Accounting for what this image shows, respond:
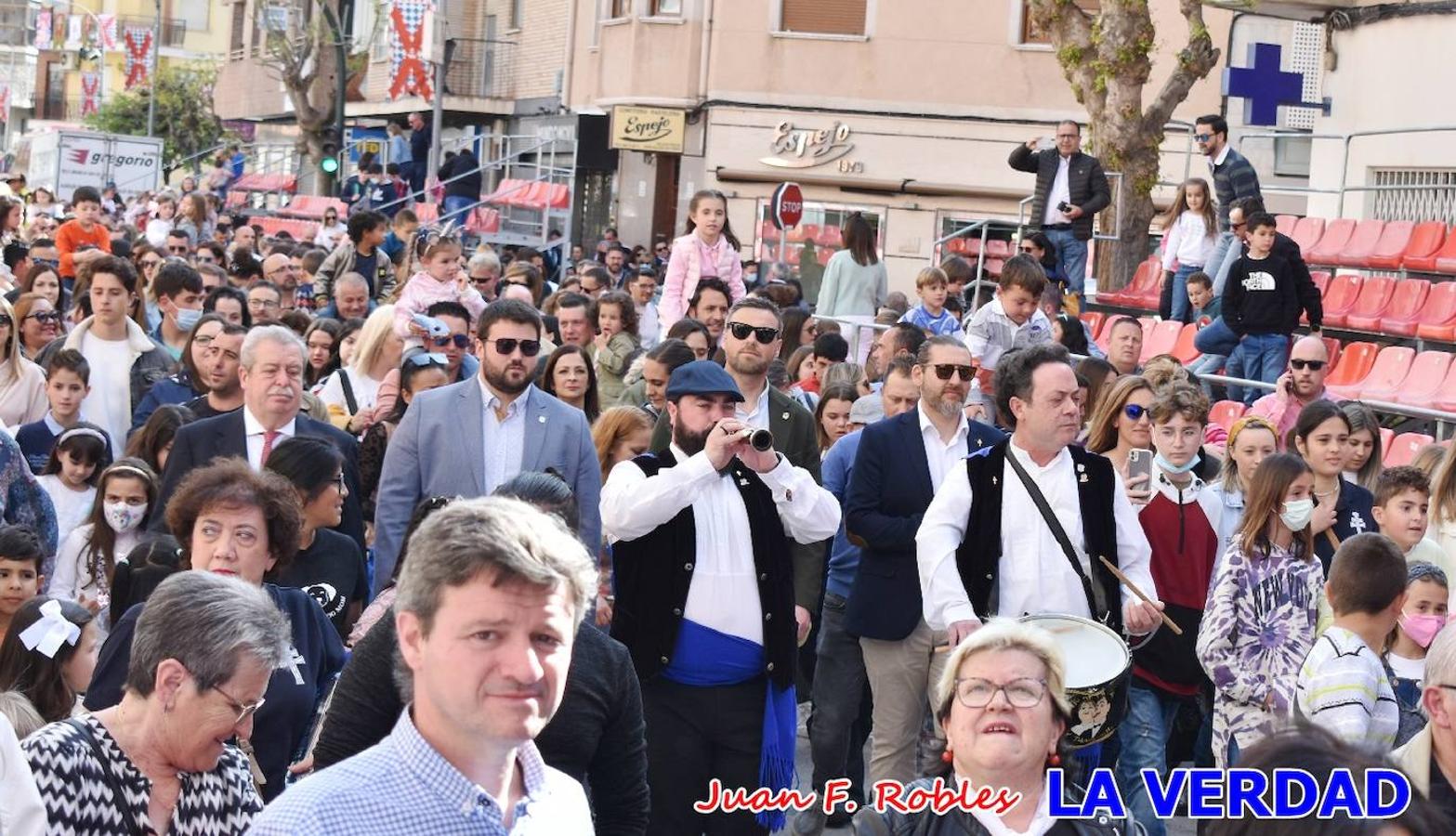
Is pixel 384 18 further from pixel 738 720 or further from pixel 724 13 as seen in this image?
pixel 738 720

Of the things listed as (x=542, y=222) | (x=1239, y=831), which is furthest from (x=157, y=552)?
(x=542, y=222)

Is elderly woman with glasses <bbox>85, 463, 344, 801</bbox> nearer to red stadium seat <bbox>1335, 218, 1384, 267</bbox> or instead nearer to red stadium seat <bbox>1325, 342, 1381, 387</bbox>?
red stadium seat <bbox>1325, 342, 1381, 387</bbox>

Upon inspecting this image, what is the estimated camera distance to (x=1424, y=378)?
1550cm

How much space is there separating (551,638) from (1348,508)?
619cm

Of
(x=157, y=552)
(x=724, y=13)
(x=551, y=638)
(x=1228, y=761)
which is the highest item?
(x=724, y=13)

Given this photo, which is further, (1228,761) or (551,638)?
(1228,761)

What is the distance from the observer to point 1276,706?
7453mm

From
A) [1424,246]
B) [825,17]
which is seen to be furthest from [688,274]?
[825,17]

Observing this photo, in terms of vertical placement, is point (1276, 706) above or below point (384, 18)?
below

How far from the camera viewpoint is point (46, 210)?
3275cm

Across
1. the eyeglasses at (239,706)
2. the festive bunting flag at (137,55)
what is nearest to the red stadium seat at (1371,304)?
the eyeglasses at (239,706)

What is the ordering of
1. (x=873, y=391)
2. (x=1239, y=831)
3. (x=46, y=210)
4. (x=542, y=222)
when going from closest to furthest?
1. (x=1239, y=831)
2. (x=873, y=391)
3. (x=542, y=222)
4. (x=46, y=210)

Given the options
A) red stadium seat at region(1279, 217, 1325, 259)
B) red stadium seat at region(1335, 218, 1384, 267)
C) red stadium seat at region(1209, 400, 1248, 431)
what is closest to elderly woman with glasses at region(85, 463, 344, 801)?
red stadium seat at region(1209, 400, 1248, 431)

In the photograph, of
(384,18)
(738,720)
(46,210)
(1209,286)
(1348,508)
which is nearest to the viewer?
(738,720)
